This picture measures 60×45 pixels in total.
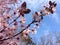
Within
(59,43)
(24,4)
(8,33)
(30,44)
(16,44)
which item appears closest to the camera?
(24,4)

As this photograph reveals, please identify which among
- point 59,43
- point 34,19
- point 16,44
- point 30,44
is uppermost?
point 34,19

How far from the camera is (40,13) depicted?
4.01 meters

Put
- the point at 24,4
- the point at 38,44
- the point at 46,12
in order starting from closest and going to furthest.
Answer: the point at 24,4
the point at 46,12
the point at 38,44

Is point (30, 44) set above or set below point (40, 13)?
below

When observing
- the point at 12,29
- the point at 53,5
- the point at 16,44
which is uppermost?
the point at 53,5

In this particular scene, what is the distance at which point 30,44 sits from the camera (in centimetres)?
2631

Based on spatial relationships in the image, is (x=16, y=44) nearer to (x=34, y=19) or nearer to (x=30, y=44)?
(x=34, y=19)

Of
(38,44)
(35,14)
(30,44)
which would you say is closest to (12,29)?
(35,14)

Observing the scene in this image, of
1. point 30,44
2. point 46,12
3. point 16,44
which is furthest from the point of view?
point 30,44

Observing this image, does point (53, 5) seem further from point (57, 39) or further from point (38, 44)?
point (57, 39)

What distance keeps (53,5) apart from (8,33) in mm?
3037

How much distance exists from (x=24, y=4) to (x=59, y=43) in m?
32.4

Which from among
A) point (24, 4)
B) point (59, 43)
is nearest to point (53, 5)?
point (24, 4)

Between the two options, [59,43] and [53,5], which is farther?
[59,43]
